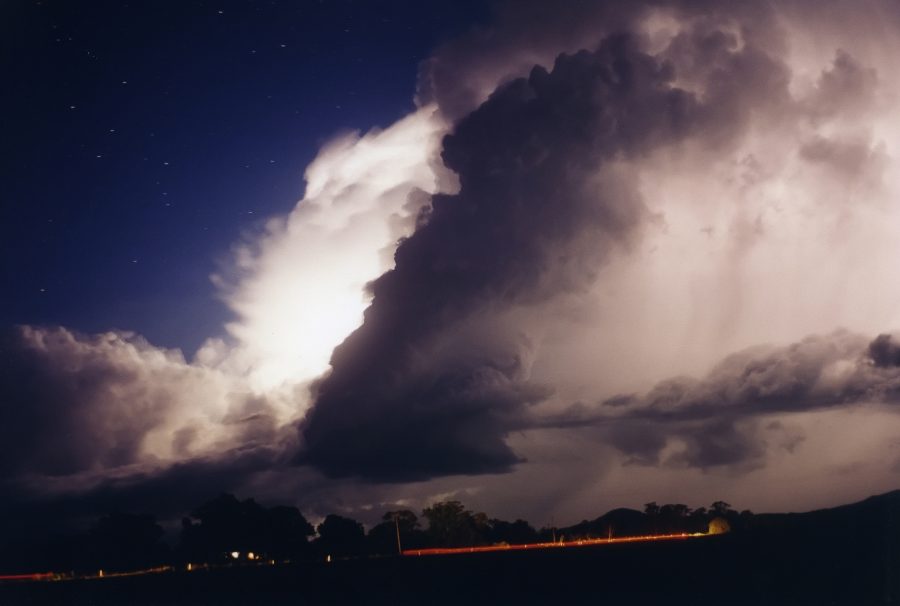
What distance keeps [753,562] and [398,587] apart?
27.2m

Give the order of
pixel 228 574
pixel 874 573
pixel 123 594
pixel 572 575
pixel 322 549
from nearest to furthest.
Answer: pixel 874 573 < pixel 572 575 < pixel 228 574 < pixel 123 594 < pixel 322 549

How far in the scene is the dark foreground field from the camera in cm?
4441

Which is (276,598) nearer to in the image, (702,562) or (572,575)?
(572,575)

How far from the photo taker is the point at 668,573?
50.4 m

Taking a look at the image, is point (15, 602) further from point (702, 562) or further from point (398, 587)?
point (702, 562)

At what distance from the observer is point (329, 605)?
6353 cm

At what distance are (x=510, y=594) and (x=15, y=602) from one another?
233 feet

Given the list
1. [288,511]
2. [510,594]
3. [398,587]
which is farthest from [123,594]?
[288,511]

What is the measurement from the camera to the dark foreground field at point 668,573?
44.4m

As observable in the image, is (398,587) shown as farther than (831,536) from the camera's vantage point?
Yes

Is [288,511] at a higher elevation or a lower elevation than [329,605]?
higher

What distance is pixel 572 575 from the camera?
53.6 meters

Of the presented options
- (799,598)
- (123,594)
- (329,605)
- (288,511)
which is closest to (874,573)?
(799,598)

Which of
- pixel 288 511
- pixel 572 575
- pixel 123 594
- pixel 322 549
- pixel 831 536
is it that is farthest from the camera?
pixel 288 511
